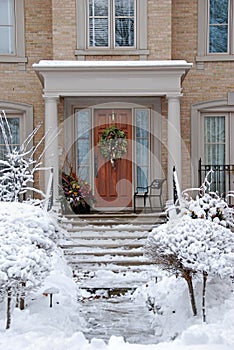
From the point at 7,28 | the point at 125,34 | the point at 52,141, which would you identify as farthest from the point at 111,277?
the point at 7,28

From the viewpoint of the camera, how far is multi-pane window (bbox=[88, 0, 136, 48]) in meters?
12.0

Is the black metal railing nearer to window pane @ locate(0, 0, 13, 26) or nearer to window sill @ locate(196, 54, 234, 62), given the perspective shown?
window sill @ locate(196, 54, 234, 62)

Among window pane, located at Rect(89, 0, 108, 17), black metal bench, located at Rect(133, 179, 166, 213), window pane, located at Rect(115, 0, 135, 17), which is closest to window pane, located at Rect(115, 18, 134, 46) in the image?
window pane, located at Rect(115, 0, 135, 17)

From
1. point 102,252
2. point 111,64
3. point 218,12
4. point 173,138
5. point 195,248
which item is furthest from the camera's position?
point 218,12

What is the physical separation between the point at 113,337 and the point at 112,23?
27.7 ft

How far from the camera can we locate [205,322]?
6027mm

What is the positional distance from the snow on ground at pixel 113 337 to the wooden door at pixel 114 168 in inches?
166

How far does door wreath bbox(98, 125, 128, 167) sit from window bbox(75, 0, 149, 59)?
179 cm

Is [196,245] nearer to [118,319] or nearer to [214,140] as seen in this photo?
[118,319]

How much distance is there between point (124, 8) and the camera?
476 inches

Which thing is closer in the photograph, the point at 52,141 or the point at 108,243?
the point at 108,243

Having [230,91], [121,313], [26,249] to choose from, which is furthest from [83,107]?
[26,249]

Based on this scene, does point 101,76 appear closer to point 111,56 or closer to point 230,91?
point 111,56

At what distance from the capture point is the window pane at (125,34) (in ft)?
39.4
